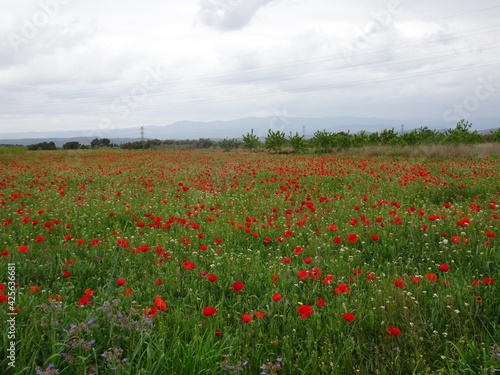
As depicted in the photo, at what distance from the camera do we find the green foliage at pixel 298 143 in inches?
1465

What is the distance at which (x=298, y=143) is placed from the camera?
37.4m

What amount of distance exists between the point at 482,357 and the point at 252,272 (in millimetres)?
2247

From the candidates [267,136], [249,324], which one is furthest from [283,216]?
[267,136]

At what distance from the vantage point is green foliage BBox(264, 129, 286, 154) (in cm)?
3925

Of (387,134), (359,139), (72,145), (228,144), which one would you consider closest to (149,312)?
(359,139)

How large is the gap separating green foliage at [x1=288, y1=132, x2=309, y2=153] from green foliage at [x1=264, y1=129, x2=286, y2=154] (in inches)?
52.7

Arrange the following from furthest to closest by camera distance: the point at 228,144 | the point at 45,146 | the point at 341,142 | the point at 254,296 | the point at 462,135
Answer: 1. the point at 45,146
2. the point at 228,144
3. the point at 341,142
4. the point at 462,135
5. the point at 254,296

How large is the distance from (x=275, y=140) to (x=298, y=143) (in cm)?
309

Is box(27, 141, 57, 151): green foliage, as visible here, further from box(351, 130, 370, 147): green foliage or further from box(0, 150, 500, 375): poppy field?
box(0, 150, 500, 375): poppy field

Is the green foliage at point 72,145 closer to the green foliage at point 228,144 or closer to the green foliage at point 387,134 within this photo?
the green foliage at point 228,144

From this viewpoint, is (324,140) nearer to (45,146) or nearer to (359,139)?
(359,139)

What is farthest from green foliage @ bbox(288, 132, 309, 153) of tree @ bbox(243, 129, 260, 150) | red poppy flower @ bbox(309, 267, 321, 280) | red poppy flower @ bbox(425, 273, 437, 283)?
red poppy flower @ bbox(425, 273, 437, 283)

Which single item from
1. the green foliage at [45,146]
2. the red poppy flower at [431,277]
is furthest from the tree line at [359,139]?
the red poppy flower at [431,277]

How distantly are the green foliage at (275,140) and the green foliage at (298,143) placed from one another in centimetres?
134
